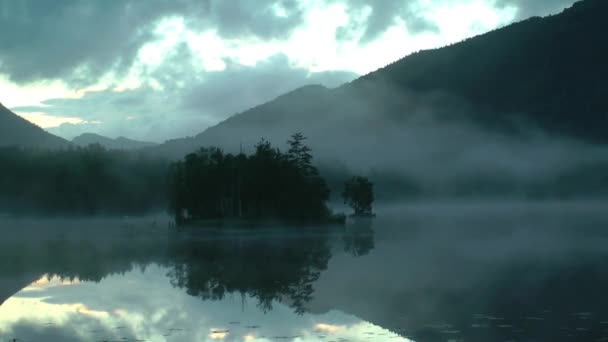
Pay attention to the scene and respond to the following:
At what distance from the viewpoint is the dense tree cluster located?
99438 mm

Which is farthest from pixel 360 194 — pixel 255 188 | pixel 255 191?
pixel 255 188

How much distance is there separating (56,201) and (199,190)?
104882mm

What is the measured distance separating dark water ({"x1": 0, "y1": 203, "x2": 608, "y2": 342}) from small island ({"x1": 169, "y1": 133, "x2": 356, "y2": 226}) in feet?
147

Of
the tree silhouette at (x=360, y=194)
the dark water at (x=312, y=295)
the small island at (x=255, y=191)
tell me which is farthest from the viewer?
the tree silhouette at (x=360, y=194)

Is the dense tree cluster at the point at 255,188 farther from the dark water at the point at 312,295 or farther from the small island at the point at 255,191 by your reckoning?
the dark water at the point at 312,295

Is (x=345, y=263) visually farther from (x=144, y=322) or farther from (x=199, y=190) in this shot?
(x=199, y=190)

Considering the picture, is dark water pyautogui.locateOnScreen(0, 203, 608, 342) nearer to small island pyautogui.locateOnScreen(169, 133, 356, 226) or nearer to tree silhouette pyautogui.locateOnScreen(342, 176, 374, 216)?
small island pyautogui.locateOnScreen(169, 133, 356, 226)

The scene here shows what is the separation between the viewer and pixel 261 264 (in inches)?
1743

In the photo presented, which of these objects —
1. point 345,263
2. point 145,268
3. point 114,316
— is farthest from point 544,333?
point 145,268

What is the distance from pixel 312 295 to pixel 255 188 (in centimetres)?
6881

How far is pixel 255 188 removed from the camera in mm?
98875

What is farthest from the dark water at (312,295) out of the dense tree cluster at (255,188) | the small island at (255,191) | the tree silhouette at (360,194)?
the tree silhouette at (360,194)

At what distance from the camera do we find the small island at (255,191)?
9938 cm

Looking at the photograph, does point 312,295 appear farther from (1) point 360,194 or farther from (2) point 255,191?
(1) point 360,194
